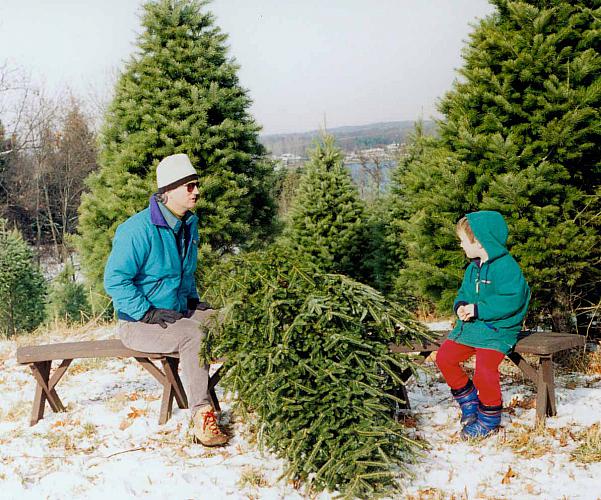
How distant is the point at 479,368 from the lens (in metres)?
3.96

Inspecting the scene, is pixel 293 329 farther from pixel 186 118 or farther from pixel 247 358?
pixel 186 118

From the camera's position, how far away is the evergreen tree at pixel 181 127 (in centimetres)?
745

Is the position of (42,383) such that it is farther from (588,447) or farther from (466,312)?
(588,447)

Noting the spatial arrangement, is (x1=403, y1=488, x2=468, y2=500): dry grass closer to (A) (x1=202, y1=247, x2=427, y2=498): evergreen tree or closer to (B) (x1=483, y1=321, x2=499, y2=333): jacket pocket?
(A) (x1=202, y1=247, x2=427, y2=498): evergreen tree

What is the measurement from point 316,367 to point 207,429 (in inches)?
42.6

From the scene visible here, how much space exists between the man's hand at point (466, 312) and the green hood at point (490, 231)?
14.9 inches

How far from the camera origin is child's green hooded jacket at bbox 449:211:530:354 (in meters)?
3.95

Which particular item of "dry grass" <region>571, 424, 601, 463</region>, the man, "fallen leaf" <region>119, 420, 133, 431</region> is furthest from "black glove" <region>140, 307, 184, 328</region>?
"dry grass" <region>571, 424, 601, 463</region>

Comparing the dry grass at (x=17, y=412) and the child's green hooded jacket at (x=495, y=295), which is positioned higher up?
the child's green hooded jacket at (x=495, y=295)

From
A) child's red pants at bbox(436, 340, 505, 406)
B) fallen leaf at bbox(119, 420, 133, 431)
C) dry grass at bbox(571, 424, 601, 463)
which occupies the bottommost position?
dry grass at bbox(571, 424, 601, 463)

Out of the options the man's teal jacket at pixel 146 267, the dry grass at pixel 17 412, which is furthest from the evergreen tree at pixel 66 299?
the man's teal jacket at pixel 146 267

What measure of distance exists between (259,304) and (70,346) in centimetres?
197

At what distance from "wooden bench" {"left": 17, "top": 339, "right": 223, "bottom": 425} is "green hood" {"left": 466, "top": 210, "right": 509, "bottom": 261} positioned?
2.16 m

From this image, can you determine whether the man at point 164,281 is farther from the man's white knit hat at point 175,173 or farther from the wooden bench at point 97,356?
the wooden bench at point 97,356
